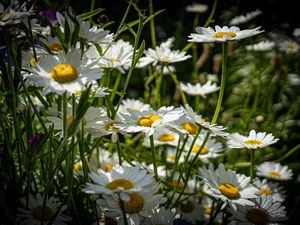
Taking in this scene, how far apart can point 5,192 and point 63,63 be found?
0.88ft

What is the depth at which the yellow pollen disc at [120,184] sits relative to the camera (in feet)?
2.05

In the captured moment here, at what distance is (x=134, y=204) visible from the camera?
27.7 inches

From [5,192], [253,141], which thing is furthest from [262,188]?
[5,192]

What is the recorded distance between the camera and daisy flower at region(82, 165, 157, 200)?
0.60m

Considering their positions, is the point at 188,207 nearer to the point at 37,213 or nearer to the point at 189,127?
the point at 189,127

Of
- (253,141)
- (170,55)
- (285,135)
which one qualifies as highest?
(170,55)

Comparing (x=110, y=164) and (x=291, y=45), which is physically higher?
(x=291, y=45)

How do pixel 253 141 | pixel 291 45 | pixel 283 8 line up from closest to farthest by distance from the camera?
pixel 253 141 → pixel 291 45 → pixel 283 8

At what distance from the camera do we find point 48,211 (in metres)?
0.76

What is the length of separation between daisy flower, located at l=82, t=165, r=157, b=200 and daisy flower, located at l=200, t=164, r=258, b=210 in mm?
159

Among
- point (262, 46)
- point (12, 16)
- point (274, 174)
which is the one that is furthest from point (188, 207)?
point (262, 46)

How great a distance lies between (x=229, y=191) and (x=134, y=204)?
7.8 inches

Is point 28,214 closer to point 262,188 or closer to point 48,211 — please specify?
point 48,211

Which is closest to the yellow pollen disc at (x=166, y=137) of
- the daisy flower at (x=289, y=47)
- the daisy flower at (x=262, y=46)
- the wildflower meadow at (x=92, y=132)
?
the wildflower meadow at (x=92, y=132)
